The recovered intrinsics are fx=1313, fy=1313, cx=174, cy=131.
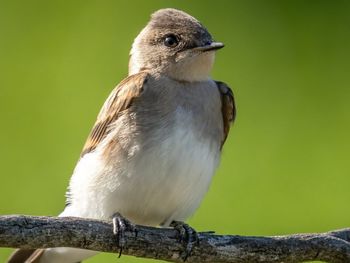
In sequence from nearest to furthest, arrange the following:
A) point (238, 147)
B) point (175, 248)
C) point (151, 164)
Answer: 1. point (175, 248)
2. point (151, 164)
3. point (238, 147)

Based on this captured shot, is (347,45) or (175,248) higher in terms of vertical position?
(347,45)

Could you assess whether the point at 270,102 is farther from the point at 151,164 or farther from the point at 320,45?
Answer: the point at 151,164

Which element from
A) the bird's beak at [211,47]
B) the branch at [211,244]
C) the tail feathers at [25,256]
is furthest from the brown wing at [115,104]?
the branch at [211,244]

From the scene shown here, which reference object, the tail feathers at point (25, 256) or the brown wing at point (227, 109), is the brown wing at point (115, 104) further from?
the tail feathers at point (25, 256)

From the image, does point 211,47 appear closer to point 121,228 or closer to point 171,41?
point 171,41

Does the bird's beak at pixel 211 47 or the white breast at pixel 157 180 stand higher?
the bird's beak at pixel 211 47

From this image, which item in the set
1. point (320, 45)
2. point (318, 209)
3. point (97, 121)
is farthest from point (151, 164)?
point (320, 45)

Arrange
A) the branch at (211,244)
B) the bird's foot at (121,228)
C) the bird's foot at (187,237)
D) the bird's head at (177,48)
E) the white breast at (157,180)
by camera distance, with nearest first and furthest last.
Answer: the branch at (211,244), the bird's foot at (121,228), the bird's foot at (187,237), the white breast at (157,180), the bird's head at (177,48)

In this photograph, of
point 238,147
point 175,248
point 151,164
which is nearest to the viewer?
point 175,248

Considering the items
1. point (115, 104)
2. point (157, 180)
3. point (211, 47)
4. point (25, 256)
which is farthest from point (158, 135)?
point (25, 256)
